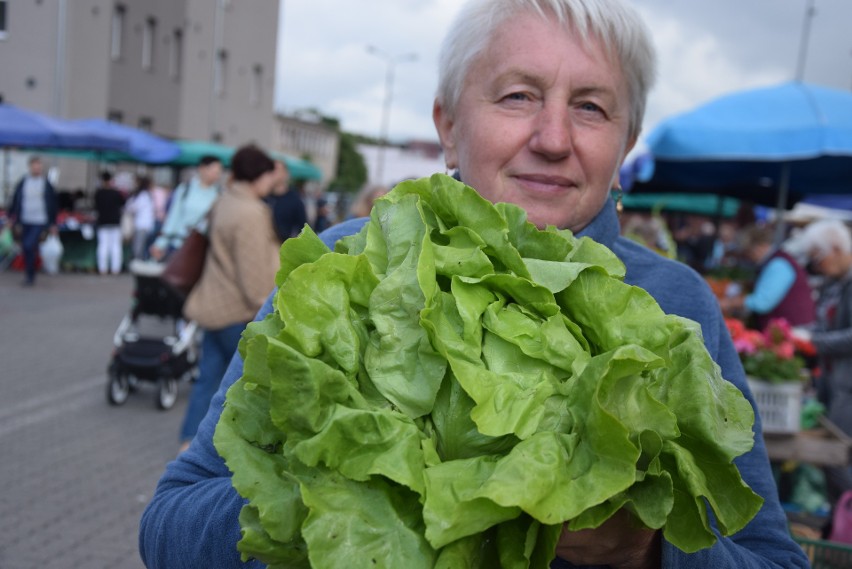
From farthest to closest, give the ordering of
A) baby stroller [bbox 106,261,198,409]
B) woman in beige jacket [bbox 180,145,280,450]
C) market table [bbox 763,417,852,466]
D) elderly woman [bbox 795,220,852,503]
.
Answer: baby stroller [bbox 106,261,198,409] → woman in beige jacket [bbox 180,145,280,450] → elderly woman [bbox 795,220,852,503] → market table [bbox 763,417,852,466]

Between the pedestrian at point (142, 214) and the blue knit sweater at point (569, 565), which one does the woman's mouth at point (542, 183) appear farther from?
the pedestrian at point (142, 214)

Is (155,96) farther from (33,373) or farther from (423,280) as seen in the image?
(423,280)

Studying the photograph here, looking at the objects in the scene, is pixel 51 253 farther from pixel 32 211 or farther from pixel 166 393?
pixel 166 393

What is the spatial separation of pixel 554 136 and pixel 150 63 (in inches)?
1290

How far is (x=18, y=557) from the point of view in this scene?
4.76 meters

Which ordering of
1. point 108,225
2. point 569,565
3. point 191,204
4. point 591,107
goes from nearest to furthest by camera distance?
point 569,565, point 591,107, point 191,204, point 108,225

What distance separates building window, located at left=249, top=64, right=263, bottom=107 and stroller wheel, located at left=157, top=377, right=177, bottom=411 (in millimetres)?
33201

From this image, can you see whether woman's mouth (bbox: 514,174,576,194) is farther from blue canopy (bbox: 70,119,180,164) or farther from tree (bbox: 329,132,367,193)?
tree (bbox: 329,132,367,193)

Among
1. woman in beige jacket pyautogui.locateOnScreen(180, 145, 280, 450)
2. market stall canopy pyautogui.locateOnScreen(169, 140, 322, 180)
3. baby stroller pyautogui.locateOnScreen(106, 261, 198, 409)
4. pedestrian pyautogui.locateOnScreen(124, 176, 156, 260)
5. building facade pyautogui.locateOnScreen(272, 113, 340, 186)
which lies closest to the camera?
woman in beige jacket pyautogui.locateOnScreen(180, 145, 280, 450)

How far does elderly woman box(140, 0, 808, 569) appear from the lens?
5.73ft

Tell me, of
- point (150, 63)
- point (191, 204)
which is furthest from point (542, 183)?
point (150, 63)

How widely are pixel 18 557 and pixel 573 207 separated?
172 inches

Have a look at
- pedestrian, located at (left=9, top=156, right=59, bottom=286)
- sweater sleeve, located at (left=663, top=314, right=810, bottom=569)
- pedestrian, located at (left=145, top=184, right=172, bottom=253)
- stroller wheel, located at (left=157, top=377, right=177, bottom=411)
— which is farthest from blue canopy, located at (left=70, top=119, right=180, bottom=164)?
sweater sleeve, located at (left=663, top=314, right=810, bottom=569)

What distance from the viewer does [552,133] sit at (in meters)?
1.80
